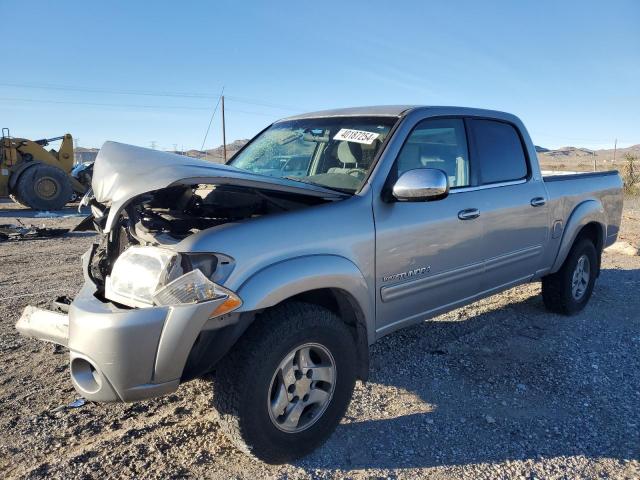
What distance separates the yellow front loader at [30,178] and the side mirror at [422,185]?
1513 cm

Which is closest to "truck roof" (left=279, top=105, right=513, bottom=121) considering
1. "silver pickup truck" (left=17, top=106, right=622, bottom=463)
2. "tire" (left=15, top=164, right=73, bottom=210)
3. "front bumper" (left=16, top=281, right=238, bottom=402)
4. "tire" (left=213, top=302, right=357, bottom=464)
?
"silver pickup truck" (left=17, top=106, right=622, bottom=463)

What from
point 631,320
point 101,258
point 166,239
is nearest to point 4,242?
point 101,258

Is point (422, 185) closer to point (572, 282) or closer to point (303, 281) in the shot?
point (303, 281)

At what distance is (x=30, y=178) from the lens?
1532cm

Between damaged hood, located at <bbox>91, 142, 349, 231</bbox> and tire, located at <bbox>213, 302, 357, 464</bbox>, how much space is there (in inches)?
26.1

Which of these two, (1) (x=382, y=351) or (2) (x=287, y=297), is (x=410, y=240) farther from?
(1) (x=382, y=351)

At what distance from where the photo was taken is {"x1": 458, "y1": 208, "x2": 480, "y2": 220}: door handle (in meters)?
3.62

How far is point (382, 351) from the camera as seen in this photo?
14.0 ft

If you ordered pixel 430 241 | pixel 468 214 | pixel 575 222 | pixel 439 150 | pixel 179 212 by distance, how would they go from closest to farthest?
1. pixel 179 212
2. pixel 430 241
3. pixel 468 214
4. pixel 439 150
5. pixel 575 222

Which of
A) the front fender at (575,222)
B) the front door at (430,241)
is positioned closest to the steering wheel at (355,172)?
the front door at (430,241)

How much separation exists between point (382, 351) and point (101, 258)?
2.29 meters

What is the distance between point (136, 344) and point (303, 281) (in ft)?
2.75

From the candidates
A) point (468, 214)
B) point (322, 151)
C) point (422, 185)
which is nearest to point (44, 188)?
point (322, 151)

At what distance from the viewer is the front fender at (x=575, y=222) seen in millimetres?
4918
